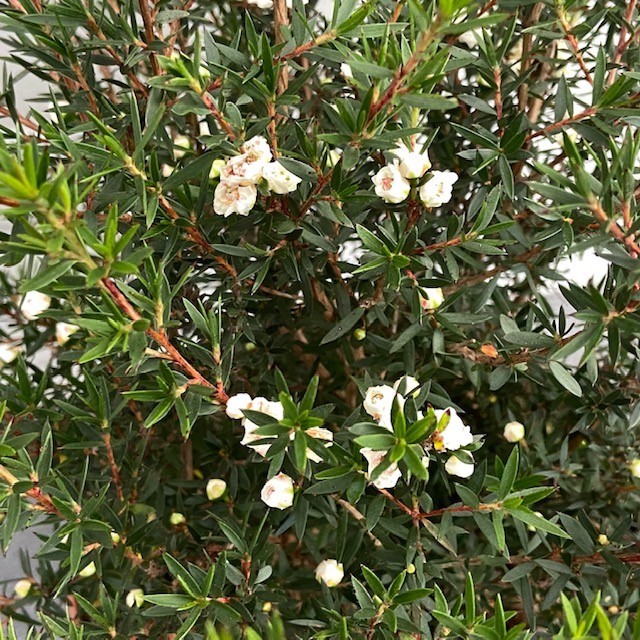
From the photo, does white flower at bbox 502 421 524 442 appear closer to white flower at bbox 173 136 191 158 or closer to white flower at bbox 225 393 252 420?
white flower at bbox 225 393 252 420

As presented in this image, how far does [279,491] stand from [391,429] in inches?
5.1

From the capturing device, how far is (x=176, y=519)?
0.78 metres

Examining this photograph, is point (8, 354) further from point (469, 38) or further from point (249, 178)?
point (469, 38)

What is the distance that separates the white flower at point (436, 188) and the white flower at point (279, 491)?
274 millimetres

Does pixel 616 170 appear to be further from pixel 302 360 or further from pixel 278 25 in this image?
pixel 302 360

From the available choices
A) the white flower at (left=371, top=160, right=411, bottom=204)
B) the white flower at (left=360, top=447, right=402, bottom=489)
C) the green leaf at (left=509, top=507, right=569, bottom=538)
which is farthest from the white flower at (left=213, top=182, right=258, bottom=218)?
the green leaf at (left=509, top=507, right=569, bottom=538)

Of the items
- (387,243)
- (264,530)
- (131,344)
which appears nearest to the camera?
(131,344)

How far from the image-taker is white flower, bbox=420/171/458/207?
1.97ft

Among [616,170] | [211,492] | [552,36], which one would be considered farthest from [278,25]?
[211,492]

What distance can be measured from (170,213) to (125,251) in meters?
0.05

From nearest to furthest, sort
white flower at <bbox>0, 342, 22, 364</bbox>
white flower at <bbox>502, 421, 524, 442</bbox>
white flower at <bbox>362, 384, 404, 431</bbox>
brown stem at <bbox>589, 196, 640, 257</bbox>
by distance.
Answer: brown stem at <bbox>589, 196, 640, 257</bbox> → white flower at <bbox>362, 384, 404, 431</bbox> → white flower at <bbox>502, 421, 524, 442</bbox> → white flower at <bbox>0, 342, 22, 364</bbox>

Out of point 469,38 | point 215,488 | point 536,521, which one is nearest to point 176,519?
point 215,488

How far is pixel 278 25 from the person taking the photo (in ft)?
2.31

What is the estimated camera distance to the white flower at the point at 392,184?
596 millimetres
